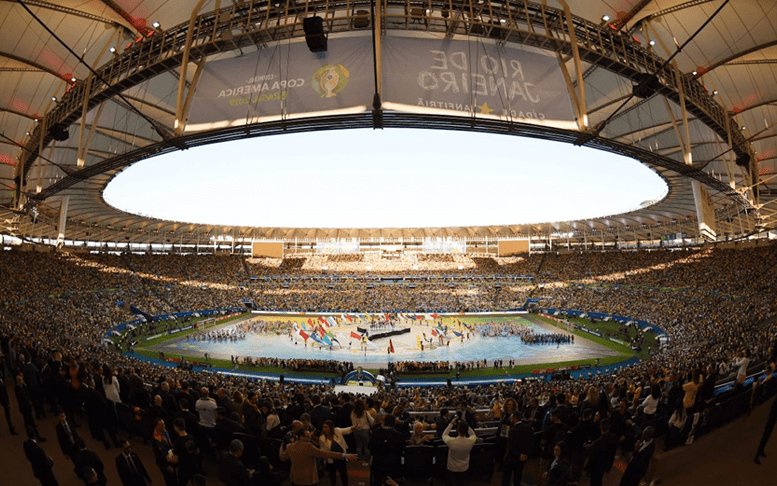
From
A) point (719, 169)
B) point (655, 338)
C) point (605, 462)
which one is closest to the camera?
point (605, 462)

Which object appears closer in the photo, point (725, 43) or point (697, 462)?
point (697, 462)

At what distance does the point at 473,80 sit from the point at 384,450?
8.02 metres

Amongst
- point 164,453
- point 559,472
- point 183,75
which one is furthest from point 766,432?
point 183,75

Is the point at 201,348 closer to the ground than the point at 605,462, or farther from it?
closer to the ground

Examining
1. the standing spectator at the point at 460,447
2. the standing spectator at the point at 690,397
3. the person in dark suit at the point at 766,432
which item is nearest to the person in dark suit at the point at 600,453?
the standing spectator at the point at 460,447

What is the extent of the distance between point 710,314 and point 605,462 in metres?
34.4

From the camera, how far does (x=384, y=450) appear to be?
211 inches

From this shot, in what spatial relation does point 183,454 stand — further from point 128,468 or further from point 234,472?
point 234,472

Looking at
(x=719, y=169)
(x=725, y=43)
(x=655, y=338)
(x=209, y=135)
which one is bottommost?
(x=655, y=338)

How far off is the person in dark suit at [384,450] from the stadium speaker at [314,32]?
7.67 metres

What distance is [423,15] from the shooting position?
9.66 meters

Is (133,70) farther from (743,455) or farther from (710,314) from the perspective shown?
(710,314)

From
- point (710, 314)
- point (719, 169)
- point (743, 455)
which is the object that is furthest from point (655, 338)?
point (743, 455)

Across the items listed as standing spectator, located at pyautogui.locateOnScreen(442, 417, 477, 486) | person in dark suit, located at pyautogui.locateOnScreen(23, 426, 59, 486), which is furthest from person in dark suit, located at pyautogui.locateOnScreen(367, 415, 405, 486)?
person in dark suit, located at pyautogui.locateOnScreen(23, 426, 59, 486)
